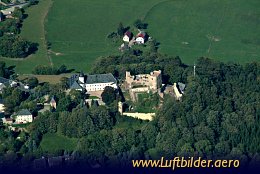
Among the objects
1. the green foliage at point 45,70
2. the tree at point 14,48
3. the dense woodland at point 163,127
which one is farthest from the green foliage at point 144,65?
the tree at point 14,48

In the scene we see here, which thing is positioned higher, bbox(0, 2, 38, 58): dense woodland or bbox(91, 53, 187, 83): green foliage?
bbox(91, 53, 187, 83): green foliage

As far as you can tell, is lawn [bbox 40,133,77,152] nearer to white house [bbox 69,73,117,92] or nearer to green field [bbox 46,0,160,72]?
white house [bbox 69,73,117,92]

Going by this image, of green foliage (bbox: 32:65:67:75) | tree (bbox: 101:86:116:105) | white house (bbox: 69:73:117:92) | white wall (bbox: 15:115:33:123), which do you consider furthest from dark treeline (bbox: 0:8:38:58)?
white wall (bbox: 15:115:33:123)

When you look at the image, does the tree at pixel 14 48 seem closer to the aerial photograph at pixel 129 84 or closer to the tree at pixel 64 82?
the aerial photograph at pixel 129 84

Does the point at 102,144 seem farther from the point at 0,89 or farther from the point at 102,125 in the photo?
the point at 0,89

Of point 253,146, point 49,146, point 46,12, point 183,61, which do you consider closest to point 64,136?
point 49,146

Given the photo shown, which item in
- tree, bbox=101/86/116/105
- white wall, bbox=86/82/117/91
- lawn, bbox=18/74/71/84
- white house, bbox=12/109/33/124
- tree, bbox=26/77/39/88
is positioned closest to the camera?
white house, bbox=12/109/33/124
